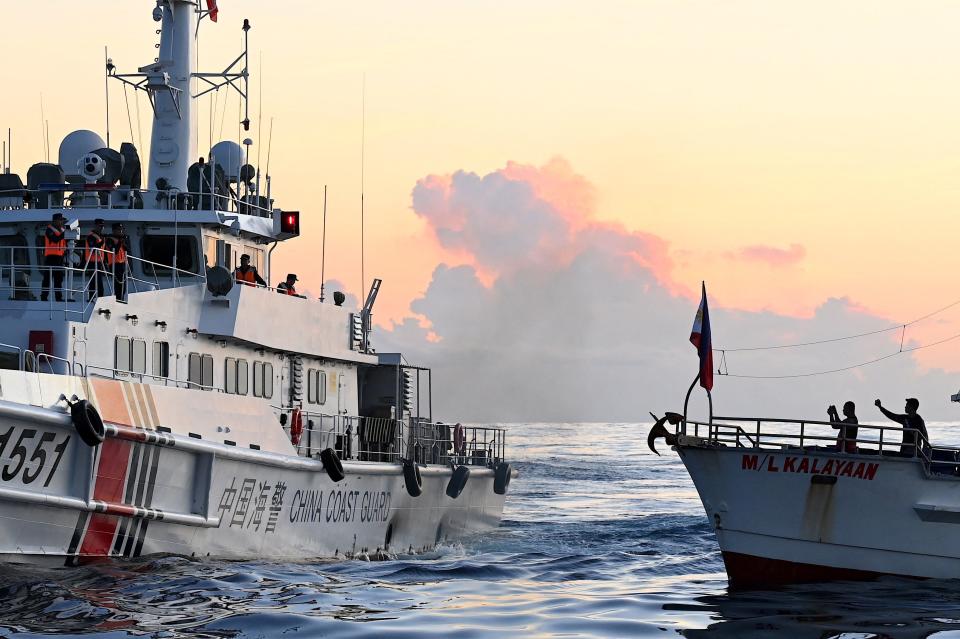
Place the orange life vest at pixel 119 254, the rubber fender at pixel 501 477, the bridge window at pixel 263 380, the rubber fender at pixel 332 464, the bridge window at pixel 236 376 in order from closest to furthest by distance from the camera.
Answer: the orange life vest at pixel 119 254
the rubber fender at pixel 332 464
the bridge window at pixel 236 376
the bridge window at pixel 263 380
the rubber fender at pixel 501 477

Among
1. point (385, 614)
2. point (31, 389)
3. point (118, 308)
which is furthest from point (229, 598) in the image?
point (118, 308)

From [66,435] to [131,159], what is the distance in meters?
9.12

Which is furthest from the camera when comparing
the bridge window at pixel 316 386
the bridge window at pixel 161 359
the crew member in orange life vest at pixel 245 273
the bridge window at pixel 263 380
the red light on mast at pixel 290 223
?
the red light on mast at pixel 290 223

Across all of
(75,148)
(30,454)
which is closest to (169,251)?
(75,148)

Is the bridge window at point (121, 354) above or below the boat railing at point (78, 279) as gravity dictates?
below

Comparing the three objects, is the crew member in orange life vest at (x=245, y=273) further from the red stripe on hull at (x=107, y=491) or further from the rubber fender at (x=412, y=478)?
the red stripe on hull at (x=107, y=491)

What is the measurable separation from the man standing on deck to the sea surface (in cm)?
173

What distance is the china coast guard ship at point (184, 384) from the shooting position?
14570mm

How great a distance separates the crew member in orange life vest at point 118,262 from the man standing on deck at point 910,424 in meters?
9.90

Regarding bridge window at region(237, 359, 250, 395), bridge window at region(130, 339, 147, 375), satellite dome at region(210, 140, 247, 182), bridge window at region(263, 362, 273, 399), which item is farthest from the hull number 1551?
satellite dome at region(210, 140, 247, 182)

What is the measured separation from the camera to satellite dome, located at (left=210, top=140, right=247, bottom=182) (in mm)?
23766

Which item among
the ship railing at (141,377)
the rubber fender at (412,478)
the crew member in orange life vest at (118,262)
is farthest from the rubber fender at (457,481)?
the crew member in orange life vest at (118,262)

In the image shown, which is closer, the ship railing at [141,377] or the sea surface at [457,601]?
the sea surface at [457,601]

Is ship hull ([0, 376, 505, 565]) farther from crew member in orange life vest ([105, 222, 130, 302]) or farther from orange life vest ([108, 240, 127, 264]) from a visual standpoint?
orange life vest ([108, 240, 127, 264])
